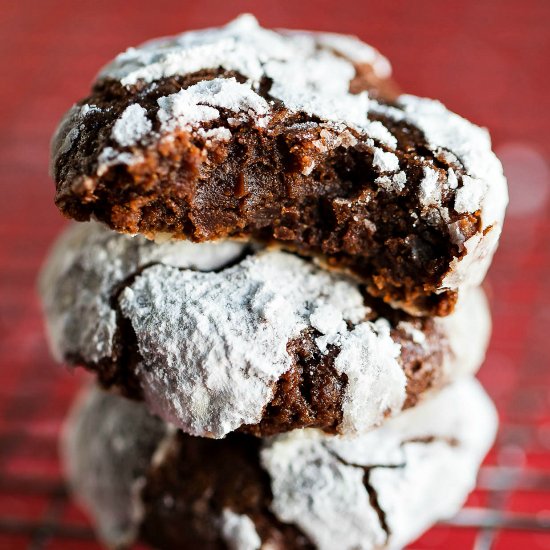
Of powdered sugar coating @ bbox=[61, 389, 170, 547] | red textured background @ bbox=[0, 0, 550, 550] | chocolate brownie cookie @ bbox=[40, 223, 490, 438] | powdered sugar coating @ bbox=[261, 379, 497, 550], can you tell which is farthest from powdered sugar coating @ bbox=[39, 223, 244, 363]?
red textured background @ bbox=[0, 0, 550, 550]

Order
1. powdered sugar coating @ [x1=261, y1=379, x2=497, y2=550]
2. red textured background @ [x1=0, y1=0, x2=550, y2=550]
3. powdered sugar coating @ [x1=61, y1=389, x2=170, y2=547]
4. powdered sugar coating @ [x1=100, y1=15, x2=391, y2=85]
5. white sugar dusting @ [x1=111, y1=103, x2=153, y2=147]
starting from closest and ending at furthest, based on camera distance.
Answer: white sugar dusting @ [x1=111, y1=103, x2=153, y2=147]
powdered sugar coating @ [x1=100, y1=15, x2=391, y2=85]
powdered sugar coating @ [x1=261, y1=379, x2=497, y2=550]
powdered sugar coating @ [x1=61, y1=389, x2=170, y2=547]
red textured background @ [x1=0, y1=0, x2=550, y2=550]

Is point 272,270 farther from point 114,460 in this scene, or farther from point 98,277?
A: point 114,460

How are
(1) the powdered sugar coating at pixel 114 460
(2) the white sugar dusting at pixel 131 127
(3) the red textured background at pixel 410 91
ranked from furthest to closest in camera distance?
(3) the red textured background at pixel 410 91 < (1) the powdered sugar coating at pixel 114 460 < (2) the white sugar dusting at pixel 131 127

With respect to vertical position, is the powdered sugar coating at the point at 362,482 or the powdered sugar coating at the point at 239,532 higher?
the powdered sugar coating at the point at 362,482

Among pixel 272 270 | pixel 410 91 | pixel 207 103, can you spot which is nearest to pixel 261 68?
pixel 207 103

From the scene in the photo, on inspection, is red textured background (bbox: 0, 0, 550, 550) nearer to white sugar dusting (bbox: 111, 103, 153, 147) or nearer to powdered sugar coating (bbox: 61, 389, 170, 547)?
powdered sugar coating (bbox: 61, 389, 170, 547)

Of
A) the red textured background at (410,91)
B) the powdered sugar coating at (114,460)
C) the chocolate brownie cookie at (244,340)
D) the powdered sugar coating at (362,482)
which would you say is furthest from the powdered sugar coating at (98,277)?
the red textured background at (410,91)

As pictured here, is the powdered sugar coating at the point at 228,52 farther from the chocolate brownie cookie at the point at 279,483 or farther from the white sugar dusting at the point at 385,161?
the chocolate brownie cookie at the point at 279,483
